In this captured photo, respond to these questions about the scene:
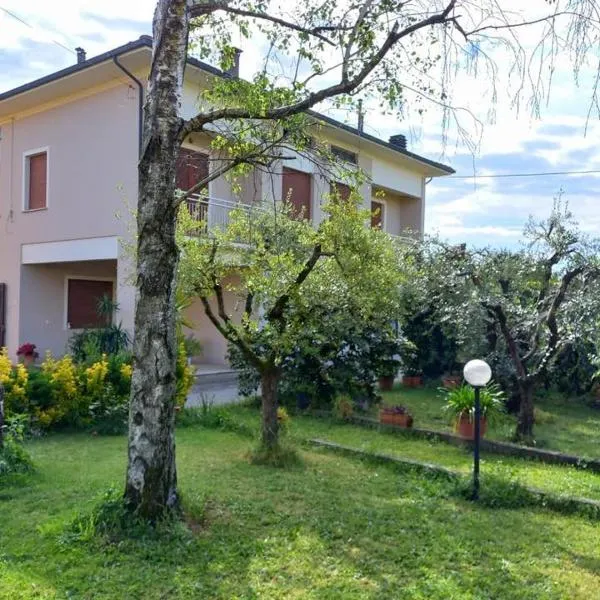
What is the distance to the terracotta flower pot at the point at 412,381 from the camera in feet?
45.8

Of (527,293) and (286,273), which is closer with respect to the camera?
(286,273)

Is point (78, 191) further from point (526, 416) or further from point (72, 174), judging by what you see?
point (526, 416)

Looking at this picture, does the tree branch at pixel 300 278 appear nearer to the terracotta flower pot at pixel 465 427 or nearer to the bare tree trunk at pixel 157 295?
the bare tree trunk at pixel 157 295

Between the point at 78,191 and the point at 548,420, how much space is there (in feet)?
36.8

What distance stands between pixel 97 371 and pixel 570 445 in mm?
6516

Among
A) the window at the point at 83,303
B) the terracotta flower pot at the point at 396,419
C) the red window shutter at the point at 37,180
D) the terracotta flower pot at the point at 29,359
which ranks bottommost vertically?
the terracotta flower pot at the point at 396,419

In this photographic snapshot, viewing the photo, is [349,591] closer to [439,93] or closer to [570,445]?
[439,93]

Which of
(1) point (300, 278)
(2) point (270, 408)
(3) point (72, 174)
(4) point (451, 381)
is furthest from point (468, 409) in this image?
(3) point (72, 174)

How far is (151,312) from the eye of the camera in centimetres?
438

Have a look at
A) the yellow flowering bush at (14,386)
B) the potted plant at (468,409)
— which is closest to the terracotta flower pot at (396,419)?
the potted plant at (468,409)

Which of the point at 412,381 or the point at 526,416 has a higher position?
the point at 526,416

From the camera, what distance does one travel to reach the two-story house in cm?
1295

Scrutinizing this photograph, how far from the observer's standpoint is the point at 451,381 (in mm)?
12875

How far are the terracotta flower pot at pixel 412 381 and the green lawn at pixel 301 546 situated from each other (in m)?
7.87
